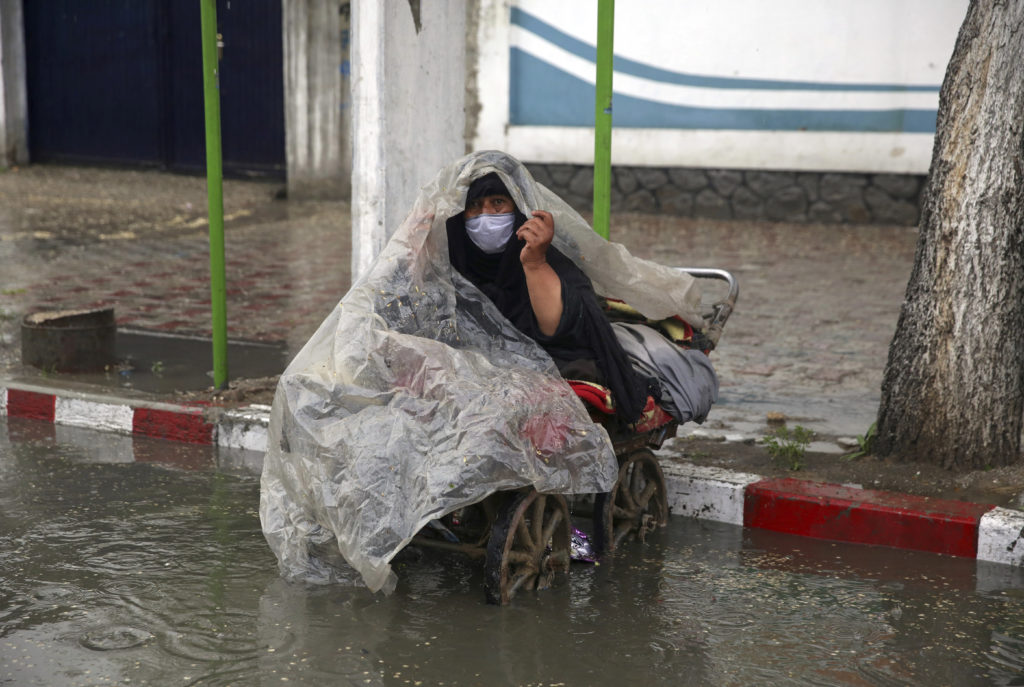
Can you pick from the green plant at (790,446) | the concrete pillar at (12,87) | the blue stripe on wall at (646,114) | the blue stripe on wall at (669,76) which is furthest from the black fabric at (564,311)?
the concrete pillar at (12,87)

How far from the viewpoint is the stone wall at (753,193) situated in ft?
41.8

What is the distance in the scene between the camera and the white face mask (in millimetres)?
4219

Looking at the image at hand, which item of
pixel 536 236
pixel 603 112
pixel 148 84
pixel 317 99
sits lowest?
pixel 536 236

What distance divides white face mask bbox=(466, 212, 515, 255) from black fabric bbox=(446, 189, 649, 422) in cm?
3

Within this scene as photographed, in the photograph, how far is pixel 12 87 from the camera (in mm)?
17078

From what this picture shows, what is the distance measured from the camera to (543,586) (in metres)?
4.00

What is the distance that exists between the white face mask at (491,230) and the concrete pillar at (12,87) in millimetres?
14638

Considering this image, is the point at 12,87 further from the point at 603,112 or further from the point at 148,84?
the point at 603,112

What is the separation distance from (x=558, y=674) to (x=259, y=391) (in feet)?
10.7

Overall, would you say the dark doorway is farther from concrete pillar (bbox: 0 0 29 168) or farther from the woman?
the woman

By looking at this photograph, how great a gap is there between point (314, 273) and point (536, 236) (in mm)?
6466

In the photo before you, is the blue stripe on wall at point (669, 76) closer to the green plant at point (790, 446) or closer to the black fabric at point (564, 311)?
the green plant at point (790, 446)

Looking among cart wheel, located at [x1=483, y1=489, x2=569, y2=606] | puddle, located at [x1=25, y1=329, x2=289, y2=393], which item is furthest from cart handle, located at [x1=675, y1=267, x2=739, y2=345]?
puddle, located at [x1=25, y1=329, x2=289, y2=393]

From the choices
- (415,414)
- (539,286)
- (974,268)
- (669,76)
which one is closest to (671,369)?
(539,286)
